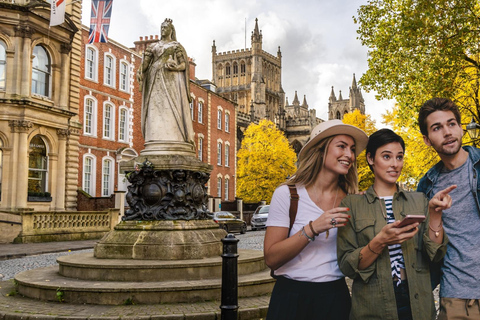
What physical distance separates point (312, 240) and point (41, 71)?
24910mm

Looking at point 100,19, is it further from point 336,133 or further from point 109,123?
point 336,133

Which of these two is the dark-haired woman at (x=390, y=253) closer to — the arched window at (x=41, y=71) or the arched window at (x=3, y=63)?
the arched window at (x=3, y=63)

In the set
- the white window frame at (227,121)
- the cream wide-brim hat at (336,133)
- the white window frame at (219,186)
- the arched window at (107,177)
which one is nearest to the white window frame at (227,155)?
the white window frame at (227,121)

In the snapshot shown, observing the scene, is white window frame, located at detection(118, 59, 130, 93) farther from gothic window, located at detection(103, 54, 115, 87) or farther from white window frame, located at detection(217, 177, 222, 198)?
white window frame, located at detection(217, 177, 222, 198)

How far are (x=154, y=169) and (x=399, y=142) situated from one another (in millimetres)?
6594

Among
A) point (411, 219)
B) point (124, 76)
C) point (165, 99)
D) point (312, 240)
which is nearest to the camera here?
point (411, 219)

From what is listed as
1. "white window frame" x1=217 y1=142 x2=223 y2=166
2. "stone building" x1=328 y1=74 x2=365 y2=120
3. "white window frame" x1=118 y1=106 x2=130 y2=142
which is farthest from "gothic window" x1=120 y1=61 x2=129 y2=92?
"stone building" x1=328 y1=74 x2=365 y2=120

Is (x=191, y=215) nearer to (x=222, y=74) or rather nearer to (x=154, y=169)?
(x=154, y=169)

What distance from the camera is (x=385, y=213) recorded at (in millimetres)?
2775

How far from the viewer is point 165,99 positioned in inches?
366

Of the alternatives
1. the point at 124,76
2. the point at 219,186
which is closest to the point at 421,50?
the point at 124,76

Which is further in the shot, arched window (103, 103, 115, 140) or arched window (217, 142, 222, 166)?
arched window (217, 142, 222, 166)

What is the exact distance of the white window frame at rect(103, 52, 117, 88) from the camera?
31656 millimetres

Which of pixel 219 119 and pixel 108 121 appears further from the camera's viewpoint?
pixel 219 119
